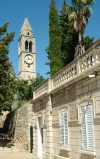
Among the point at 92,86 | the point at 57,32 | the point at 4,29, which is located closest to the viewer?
the point at 92,86

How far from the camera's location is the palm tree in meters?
21.8

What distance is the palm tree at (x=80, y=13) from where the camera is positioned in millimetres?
21805

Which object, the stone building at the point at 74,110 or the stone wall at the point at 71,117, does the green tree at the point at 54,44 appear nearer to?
the stone wall at the point at 71,117

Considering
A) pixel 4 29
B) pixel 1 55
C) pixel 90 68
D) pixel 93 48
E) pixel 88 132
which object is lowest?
pixel 88 132

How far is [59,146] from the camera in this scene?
11.2 m

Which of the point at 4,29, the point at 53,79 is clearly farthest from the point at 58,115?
the point at 4,29

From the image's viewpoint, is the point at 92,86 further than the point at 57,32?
No

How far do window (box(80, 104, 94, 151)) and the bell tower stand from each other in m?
43.6

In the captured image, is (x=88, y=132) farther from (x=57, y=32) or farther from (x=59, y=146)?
(x=57, y=32)

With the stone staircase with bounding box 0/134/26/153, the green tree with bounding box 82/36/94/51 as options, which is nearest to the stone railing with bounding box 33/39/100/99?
the stone staircase with bounding box 0/134/26/153

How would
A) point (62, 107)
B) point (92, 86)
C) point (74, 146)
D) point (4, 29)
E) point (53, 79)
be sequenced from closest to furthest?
point (92, 86), point (74, 146), point (62, 107), point (53, 79), point (4, 29)

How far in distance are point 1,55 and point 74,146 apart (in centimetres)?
1072

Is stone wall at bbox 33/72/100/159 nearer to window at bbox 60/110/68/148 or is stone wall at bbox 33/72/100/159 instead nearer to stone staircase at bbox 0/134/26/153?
window at bbox 60/110/68/148

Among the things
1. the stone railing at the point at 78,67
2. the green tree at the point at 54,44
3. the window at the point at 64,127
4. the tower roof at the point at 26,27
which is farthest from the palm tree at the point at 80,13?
the tower roof at the point at 26,27
